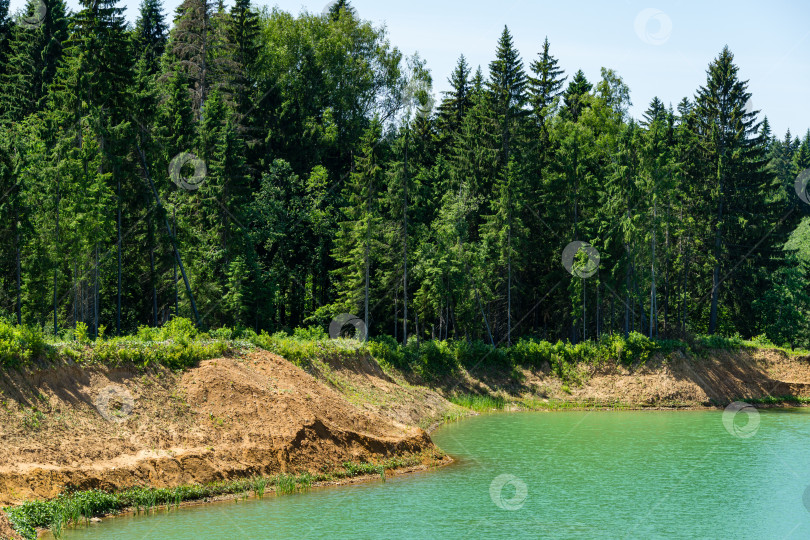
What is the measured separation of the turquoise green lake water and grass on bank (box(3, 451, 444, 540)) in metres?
0.62

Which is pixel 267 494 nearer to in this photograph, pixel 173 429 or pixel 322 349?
pixel 173 429

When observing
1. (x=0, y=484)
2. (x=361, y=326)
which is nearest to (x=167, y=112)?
(x=361, y=326)

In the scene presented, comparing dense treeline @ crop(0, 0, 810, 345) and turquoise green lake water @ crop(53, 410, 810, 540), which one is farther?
dense treeline @ crop(0, 0, 810, 345)

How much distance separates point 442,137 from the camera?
261ft

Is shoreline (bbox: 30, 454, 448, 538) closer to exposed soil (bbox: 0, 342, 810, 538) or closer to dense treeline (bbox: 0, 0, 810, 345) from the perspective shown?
exposed soil (bbox: 0, 342, 810, 538)

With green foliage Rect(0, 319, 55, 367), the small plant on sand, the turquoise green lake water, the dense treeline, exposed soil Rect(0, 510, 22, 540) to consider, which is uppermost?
the dense treeline

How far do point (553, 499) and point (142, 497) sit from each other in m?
13.5

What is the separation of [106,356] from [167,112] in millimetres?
33733

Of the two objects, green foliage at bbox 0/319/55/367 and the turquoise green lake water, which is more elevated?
green foliage at bbox 0/319/55/367

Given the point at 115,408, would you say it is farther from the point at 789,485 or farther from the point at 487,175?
the point at 487,175

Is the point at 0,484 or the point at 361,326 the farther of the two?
the point at 361,326

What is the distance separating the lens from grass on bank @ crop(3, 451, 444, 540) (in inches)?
844

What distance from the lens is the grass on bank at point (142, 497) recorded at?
70.3 feet

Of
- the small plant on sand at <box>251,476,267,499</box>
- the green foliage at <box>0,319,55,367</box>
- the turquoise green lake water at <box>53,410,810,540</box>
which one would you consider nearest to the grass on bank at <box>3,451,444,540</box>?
the small plant on sand at <box>251,476,267,499</box>
